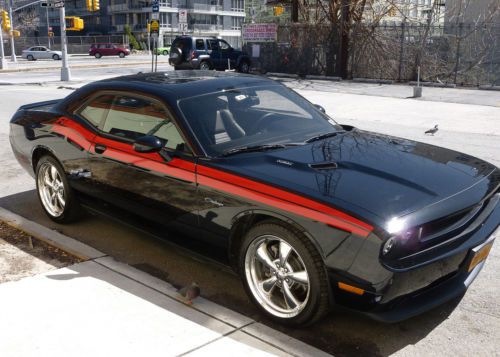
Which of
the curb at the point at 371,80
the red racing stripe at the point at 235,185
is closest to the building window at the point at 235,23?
the curb at the point at 371,80

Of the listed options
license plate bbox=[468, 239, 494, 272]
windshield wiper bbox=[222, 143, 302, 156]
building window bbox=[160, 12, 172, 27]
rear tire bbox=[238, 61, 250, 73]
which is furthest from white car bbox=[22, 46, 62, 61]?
Result: license plate bbox=[468, 239, 494, 272]

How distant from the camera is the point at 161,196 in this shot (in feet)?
13.8

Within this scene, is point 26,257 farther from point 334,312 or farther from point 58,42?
point 58,42

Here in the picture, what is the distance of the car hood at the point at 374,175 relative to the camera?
10.4 ft

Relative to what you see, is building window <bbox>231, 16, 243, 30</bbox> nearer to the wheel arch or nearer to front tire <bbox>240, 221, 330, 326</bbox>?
the wheel arch

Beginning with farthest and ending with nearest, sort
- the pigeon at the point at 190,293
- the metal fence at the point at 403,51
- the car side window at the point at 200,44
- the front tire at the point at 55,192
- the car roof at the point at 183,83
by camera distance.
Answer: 1. the car side window at the point at 200,44
2. the metal fence at the point at 403,51
3. the front tire at the point at 55,192
4. the car roof at the point at 183,83
5. the pigeon at the point at 190,293

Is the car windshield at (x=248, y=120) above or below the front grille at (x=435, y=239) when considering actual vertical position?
above

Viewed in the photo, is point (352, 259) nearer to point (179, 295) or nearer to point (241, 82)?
point (179, 295)

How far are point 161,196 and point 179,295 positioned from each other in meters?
0.77

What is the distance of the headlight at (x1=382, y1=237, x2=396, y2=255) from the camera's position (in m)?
2.96

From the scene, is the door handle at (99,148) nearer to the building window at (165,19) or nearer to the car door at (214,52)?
the car door at (214,52)

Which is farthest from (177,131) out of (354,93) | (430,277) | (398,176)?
(354,93)

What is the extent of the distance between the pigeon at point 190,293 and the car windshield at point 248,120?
37.3 inches

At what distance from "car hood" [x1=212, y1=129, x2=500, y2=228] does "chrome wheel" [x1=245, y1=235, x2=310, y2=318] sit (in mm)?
402
